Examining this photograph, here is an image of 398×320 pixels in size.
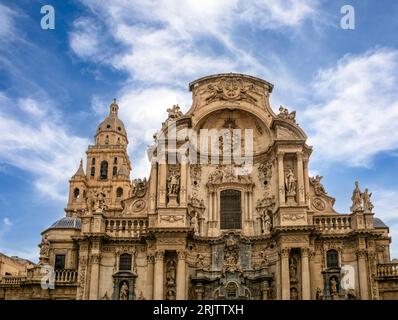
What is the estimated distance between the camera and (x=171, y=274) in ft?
105

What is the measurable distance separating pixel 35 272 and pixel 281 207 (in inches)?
632

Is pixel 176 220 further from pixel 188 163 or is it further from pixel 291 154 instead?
pixel 291 154

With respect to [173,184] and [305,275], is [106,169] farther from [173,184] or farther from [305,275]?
[305,275]

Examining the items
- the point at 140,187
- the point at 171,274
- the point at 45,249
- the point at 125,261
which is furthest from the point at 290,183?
the point at 45,249

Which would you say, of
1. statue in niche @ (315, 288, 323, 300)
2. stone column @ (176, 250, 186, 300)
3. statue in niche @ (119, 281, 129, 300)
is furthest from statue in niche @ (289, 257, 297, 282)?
statue in niche @ (119, 281, 129, 300)

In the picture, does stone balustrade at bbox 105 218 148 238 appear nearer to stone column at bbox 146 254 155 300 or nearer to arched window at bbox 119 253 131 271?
arched window at bbox 119 253 131 271

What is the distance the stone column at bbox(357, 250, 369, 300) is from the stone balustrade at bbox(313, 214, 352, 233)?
1797mm

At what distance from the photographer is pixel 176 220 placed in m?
32.6

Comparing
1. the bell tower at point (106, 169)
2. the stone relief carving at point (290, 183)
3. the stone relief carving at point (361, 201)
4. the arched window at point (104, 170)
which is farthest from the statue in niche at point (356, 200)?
the arched window at point (104, 170)

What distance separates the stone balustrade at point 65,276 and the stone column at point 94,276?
187cm

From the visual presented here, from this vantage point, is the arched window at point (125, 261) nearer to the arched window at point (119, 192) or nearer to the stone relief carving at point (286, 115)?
the stone relief carving at point (286, 115)
